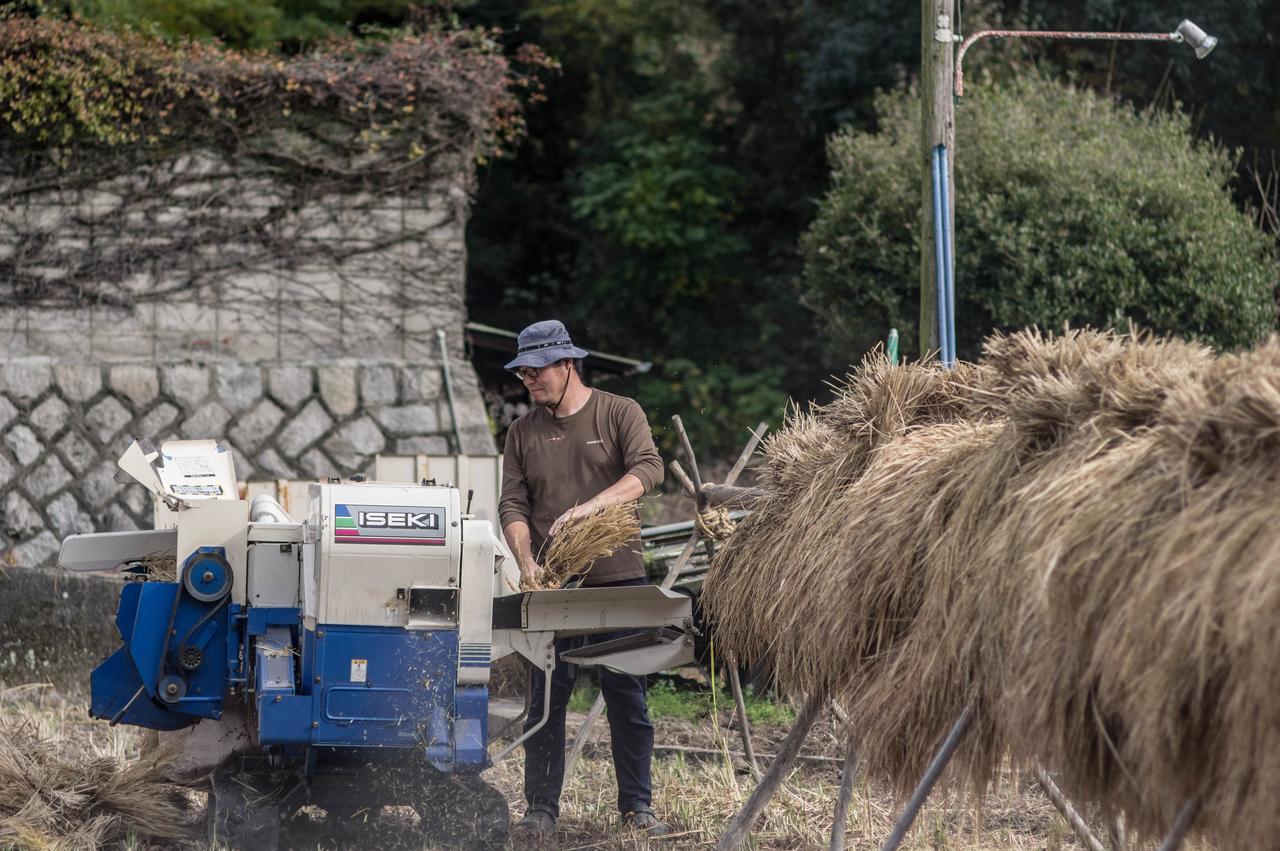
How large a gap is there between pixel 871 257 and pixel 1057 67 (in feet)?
13.6

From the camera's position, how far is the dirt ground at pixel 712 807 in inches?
220

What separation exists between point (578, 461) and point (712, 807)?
1.53 meters

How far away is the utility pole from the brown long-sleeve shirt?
9.60 feet

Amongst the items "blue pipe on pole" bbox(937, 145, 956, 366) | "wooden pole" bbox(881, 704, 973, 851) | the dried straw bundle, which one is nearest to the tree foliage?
"blue pipe on pole" bbox(937, 145, 956, 366)

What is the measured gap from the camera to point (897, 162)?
13203 mm

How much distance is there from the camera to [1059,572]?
3316 millimetres

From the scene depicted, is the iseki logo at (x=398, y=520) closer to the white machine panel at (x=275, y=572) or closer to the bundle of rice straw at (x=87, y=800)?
the white machine panel at (x=275, y=572)

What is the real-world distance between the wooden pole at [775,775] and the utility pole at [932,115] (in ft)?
13.2

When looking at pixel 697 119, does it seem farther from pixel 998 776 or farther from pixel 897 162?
pixel 998 776

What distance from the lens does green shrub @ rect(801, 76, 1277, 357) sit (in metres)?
12.0

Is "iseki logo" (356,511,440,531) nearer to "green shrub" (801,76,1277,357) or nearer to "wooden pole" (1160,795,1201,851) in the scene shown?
"wooden pole" (1160,795,1201,851)

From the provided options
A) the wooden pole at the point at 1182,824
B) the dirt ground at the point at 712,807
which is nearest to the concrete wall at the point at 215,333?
the dirt ground at the point at 712,807

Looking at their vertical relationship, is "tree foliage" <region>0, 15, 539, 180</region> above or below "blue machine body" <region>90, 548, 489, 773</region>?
above

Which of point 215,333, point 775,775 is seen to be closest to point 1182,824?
point 775,775
